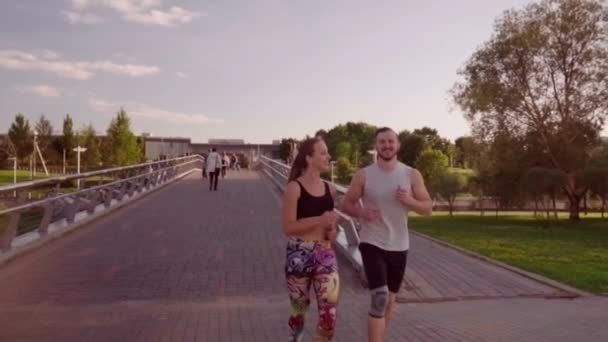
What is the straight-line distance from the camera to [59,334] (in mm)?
6020

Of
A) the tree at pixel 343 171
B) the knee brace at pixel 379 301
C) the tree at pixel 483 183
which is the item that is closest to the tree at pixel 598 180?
the tree at pixel 483 183

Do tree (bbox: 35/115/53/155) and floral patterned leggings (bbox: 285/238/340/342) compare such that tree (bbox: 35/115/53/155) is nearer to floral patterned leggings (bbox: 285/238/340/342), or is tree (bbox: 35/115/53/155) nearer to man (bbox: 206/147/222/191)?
man (bbox: 206/147/222/191)

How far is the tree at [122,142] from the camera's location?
224 ft

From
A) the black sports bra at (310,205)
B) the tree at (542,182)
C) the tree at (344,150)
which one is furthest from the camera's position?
→ the tree at (344,150)

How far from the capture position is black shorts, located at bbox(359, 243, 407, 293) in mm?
5055

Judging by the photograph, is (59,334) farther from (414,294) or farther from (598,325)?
(598,325)

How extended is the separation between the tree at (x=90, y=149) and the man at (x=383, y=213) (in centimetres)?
7224

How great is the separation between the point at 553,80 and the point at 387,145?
32.4 meters

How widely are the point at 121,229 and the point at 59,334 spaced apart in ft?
24.7

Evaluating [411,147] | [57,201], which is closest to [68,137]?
[411,147]

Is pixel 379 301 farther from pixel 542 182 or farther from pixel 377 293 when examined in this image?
pixel 542 182

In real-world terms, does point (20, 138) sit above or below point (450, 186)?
above

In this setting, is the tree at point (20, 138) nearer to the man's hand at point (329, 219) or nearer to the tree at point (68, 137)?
the tree at point (68, 137)

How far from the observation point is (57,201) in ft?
40.0
